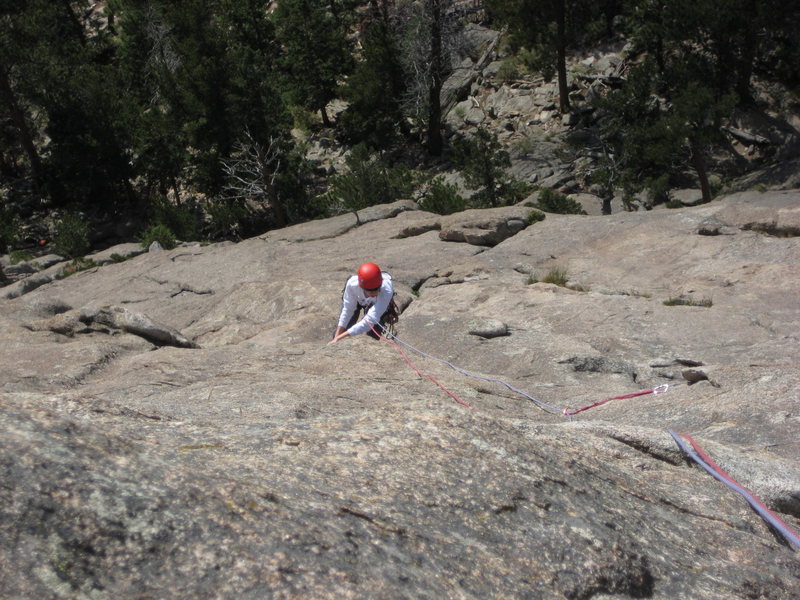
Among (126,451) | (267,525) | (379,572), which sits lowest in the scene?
(379,572)

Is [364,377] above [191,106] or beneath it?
beneath

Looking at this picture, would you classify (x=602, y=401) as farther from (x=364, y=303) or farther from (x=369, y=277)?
(x=364, y=303)

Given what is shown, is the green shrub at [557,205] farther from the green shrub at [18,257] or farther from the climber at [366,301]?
the green shrub at [18,257]

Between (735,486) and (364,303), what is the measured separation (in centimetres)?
489

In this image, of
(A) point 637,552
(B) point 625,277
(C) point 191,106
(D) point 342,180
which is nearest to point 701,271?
(B) point 625,277

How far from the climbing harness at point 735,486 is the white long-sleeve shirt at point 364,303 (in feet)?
13.4

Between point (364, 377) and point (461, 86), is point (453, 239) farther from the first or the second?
point (461, 86)

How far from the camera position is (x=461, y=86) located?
35.5 m

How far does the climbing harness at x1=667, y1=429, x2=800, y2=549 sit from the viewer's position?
10.3 feet

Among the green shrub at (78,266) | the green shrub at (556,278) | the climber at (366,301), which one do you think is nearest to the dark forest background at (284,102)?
the green shrub at (78,266)

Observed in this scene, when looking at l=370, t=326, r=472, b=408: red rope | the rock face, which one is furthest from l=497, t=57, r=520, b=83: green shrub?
l=370, t=326, r=472, b=408: red rope

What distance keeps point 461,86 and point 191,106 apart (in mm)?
14297

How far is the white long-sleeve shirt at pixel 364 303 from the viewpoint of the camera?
7.57 m

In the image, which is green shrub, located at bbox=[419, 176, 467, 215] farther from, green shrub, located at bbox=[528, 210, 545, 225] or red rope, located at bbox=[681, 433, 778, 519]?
red rope, located at bbox=[681, 433, 778, 519]
